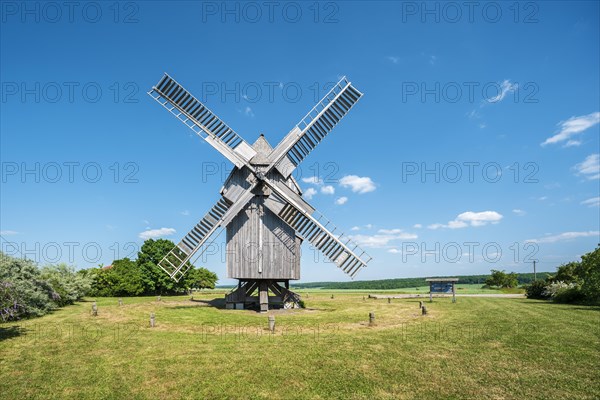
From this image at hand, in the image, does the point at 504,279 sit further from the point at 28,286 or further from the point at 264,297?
the point at 28,286

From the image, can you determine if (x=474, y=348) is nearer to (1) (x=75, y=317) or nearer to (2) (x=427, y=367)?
(2) (x=427, y=367)

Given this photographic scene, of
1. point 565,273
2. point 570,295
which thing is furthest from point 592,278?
point 565,273

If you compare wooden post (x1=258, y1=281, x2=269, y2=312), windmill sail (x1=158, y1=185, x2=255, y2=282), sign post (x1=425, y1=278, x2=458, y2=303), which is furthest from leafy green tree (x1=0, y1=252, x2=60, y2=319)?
sign post (x1=425, y1=278, x2=458, y2=303)

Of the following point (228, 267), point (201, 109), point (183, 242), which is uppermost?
point (201, 109)

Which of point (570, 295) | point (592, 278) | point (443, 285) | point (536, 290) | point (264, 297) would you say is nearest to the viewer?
point (264, 297)

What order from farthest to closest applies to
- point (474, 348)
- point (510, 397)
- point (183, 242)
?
point (183, 242), point (474, 348), point (510, 397)

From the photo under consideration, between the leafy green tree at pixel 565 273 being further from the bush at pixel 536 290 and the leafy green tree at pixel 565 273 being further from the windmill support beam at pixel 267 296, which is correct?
the windmill support beam at pixel 267 296

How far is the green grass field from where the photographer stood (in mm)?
9086

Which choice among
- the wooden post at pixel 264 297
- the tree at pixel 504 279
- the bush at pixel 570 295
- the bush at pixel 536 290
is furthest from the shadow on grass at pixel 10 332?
the tree at pixel 504 279

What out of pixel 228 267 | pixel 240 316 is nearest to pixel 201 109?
pixel 228 267

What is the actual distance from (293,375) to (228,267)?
13277 mm

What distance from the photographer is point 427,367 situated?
10477 millimetres

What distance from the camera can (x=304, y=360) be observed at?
11148 mm

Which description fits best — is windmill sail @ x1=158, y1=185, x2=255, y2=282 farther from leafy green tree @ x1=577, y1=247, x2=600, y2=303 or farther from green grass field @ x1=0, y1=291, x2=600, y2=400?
leafy green tree @ x1=577, y1=247, x2=600, y2=303
